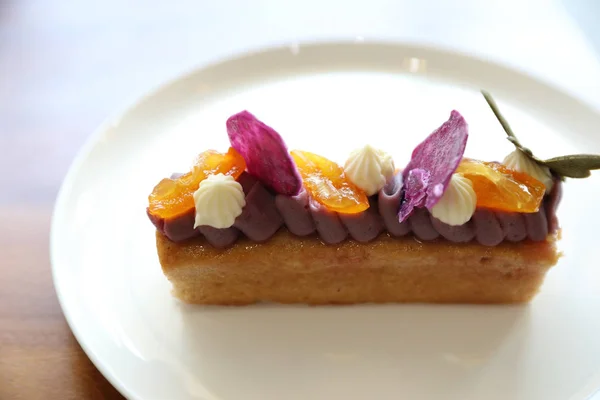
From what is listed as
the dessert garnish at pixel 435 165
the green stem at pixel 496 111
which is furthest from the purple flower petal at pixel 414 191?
the green stem at pixel 496 111

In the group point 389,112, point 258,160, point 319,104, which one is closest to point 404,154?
point 389,112

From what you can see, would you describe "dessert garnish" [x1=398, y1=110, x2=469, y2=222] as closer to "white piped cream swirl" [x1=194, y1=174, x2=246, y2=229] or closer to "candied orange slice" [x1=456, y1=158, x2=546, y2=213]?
"candied orange slice" [x1=456, y1=158, x2=546, y2=213]

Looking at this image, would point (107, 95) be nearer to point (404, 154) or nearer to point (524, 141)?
point (404, 154)

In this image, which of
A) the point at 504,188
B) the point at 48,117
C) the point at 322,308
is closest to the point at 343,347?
the point at 322,308

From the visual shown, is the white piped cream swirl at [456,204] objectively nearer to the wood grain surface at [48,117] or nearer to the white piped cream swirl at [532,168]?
the white piped cream swirl at [532,168]

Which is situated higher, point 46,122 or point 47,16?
point 47,16

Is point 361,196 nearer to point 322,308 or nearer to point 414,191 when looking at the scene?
point 414,191
